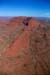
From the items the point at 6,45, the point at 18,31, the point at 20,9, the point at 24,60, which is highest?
the point at 20,9

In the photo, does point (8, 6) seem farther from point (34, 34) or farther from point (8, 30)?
point (34, 34)

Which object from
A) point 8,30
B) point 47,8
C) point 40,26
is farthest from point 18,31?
point 47,8

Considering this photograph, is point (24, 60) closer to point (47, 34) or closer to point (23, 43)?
point (23, 43)

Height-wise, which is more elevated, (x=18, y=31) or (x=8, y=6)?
(x=8, y=6)

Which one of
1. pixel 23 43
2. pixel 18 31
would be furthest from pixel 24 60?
pixel 18 31

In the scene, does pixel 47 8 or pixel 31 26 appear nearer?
pixel 47 8

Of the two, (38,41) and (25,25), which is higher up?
(25,25)
